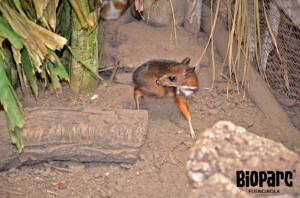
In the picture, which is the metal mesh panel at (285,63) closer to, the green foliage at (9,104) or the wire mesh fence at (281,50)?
the wire mesh fence at (281,50)

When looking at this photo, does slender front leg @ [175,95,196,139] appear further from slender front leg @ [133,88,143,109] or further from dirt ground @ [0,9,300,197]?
slender front leg @ [133,88,143,109]

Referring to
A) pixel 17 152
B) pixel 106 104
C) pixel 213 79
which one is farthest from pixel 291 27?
pixel 17 152

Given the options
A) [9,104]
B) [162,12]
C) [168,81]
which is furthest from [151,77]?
[9,104]

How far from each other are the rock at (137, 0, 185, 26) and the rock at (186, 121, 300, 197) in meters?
2.24

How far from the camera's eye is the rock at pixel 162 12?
4668 millimetres

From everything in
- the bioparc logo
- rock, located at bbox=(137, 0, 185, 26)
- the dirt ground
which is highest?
the bioparc logo

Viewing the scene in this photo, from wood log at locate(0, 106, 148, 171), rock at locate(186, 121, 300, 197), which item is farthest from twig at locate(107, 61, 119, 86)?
rock at locate(186, 121, 300, 197)

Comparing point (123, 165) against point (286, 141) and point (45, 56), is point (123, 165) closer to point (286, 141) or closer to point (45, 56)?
point (45, 56)

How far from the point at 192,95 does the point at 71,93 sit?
886 mm

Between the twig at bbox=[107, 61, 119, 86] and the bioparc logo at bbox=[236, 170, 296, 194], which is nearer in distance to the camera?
the bioparc logo at bbox=[236, 170, 296, 194]

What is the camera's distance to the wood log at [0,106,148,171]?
3736 millimetres

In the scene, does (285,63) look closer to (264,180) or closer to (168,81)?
(168,81)

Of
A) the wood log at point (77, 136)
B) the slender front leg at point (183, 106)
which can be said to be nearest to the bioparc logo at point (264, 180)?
the wood log at point (77, 136)

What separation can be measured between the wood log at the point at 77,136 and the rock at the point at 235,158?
124 centimetres
